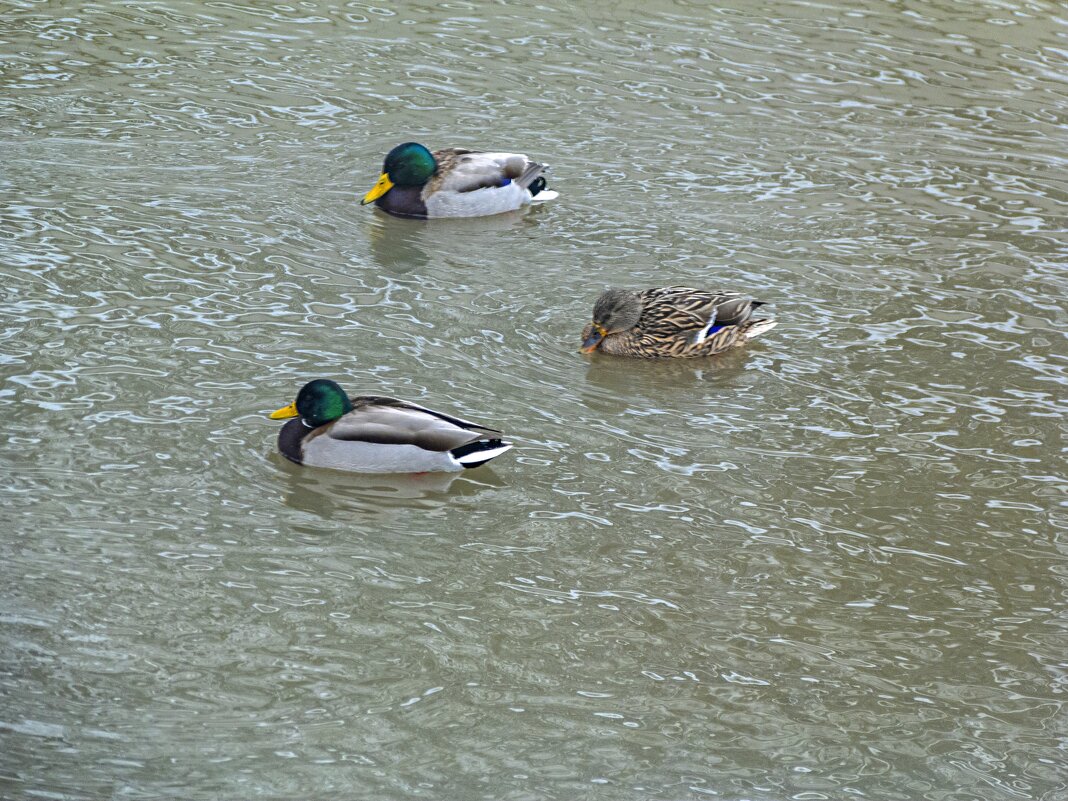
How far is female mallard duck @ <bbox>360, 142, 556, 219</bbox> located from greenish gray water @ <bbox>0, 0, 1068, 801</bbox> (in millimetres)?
199

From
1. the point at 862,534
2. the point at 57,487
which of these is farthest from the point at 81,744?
the point at 862,534

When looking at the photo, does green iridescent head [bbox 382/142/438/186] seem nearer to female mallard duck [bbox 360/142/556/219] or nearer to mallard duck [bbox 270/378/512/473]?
female mallard duck [bbox 360/142/556/219]

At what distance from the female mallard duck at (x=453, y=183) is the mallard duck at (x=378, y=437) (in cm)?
425

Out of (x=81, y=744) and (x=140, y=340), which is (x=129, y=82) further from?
(x=81, y=744)

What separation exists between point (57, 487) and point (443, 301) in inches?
141

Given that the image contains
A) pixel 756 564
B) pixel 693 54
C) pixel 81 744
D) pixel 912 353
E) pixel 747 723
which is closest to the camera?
pixel 81 744

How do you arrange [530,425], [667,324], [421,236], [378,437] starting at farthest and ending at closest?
[421,236] < [667,324] < [530,425] < [378,437]

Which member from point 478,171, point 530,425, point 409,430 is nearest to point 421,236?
point 478,171

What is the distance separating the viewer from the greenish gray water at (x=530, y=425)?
248 inches

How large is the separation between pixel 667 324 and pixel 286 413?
9.47ft

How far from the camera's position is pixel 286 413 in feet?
28.2

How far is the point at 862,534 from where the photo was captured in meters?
8.09

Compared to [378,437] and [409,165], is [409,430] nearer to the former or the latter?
[378,437]

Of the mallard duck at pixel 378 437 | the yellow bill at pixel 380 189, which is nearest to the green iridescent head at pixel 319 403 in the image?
the mallard duck at pixel 378 437
